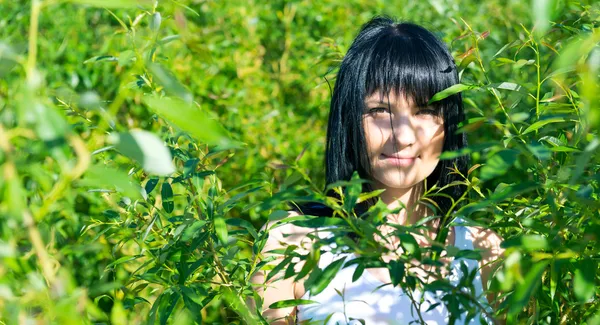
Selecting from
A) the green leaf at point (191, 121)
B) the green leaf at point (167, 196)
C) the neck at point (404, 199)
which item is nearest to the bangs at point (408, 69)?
the neck at point (404, 199)

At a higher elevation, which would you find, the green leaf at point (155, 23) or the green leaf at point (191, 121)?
the green leaf at point (155, 23)

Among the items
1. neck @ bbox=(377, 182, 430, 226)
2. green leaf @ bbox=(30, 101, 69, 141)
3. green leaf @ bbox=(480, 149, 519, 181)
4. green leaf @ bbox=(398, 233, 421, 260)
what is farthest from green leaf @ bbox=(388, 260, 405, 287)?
neck @ bbox=(377, 182, 430, 226)

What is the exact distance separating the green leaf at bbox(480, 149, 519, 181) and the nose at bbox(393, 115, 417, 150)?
1.91ft

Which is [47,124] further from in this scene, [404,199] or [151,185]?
[404,199]

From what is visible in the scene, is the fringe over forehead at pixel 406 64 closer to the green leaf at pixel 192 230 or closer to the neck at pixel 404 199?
the neck at pixel 404 199

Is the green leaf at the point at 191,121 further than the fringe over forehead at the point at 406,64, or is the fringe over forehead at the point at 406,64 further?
the fringe over forehead at the point at 406,64

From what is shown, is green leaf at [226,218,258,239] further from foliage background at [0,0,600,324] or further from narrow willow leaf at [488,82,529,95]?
narrow willow leaf at [488,82,529,95]

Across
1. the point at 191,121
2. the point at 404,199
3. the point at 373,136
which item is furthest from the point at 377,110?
the point at 191,121

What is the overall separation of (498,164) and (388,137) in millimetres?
631

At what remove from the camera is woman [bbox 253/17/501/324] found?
4.32 ft

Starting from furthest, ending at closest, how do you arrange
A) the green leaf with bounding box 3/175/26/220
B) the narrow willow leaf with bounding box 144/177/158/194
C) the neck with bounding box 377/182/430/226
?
the neck with bounding box 377/182/430/226
the narrow willow leaf with bounding box 144/177/158/194
the green leaf with bounding box 3/175/26/220

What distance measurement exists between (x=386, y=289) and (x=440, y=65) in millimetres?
407

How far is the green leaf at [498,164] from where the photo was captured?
26.4 inches

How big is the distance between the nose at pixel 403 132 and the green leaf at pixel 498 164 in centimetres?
58
